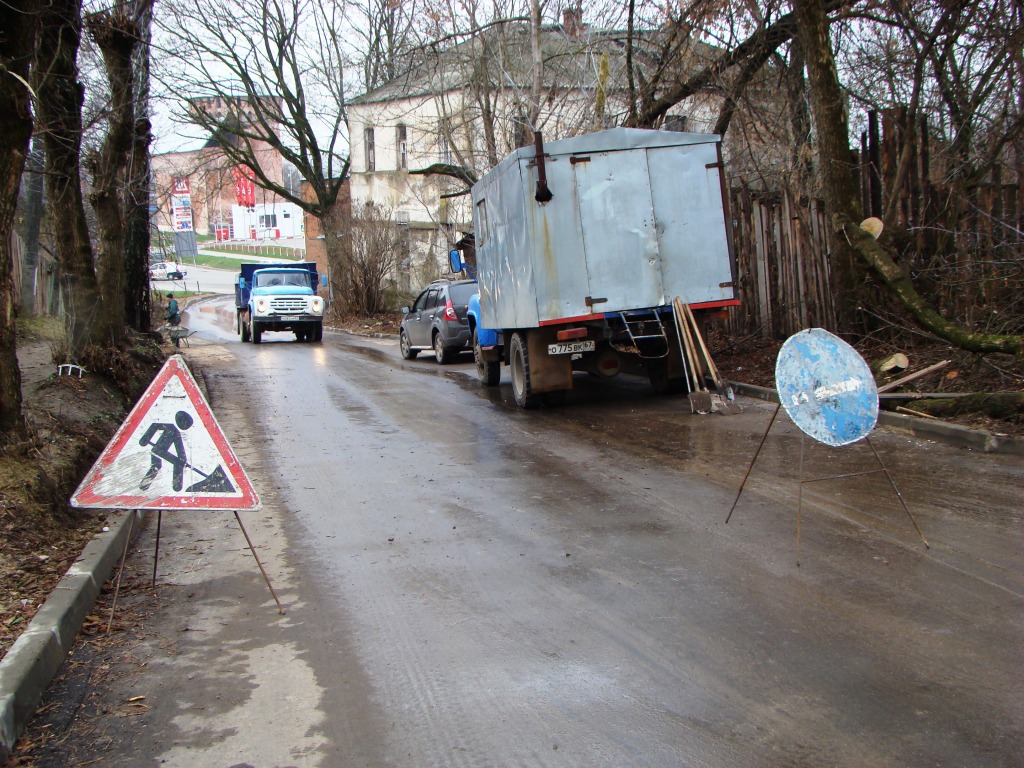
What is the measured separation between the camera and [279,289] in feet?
95.6

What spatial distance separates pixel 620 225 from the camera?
11.6m

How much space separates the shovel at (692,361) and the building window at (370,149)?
3875 centimetres

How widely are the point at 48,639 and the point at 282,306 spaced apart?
2491 cm

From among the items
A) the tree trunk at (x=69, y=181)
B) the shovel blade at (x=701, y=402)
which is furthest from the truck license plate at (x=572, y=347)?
the tree trunk at (x=69, y=181)

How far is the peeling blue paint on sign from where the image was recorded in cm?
577

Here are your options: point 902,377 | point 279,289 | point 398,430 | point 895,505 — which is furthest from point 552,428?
point 279,289

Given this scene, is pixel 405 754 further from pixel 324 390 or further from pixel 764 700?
pixel 324 390

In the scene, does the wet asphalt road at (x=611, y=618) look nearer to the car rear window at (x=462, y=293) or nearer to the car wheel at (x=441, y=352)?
the car rear window at (x=462, y=293)

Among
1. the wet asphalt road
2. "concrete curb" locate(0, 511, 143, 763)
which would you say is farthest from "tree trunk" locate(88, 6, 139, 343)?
"concrete curb" locate(0, 511, 143, 763)

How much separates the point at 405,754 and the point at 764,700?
1437mm

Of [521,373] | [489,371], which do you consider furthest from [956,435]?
[489,371]

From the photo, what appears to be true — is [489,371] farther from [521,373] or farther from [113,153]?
[113,153]

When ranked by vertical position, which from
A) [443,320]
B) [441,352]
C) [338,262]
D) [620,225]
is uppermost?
[338,262]

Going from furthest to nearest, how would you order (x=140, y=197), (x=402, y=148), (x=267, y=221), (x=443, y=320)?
(x=267, y=221), (x=402, y=148), (x=443, y=320), (x=140, y=197)
